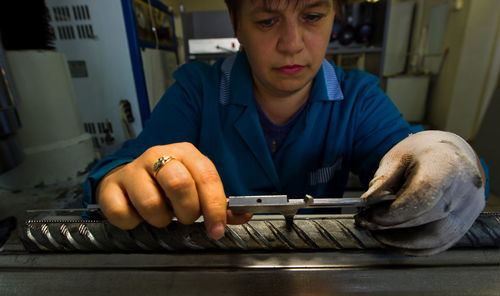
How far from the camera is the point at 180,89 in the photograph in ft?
2.81

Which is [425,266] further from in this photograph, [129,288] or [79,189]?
[79,189]

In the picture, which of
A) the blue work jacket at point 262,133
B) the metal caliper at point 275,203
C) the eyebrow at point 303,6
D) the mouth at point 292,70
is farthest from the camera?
the blue work jacket at point 262,133

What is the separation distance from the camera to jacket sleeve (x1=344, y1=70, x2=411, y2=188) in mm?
735

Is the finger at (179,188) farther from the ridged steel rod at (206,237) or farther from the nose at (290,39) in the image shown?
the nose at (290,39)

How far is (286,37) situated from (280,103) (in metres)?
0.27

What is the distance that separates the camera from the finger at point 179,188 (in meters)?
0.38

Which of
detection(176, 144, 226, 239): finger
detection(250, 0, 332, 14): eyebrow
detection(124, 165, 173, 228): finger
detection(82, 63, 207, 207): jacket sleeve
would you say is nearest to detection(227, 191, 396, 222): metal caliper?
detection(176, 144, 226, 239): finger

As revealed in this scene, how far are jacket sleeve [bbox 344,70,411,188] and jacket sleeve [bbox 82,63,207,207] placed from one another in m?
A: 0.57

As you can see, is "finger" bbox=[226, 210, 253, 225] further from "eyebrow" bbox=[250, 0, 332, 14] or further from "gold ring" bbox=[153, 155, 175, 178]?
"eyebrow" bbox=[250, 0, 332, 14]

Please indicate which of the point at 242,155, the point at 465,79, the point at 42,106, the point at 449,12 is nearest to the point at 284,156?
the point at 242,155

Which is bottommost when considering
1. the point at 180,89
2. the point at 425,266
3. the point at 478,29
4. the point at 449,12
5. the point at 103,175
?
the point at 425,266

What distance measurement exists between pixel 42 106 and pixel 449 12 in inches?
140

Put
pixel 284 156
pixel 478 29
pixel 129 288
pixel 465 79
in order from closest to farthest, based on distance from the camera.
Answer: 1. pixel 129 288
2. pixel 284 156
3. pixel 478 29
4. pixel 465 79

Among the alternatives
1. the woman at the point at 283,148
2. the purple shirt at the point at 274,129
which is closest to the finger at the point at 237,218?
the woman at the point at 283,148
